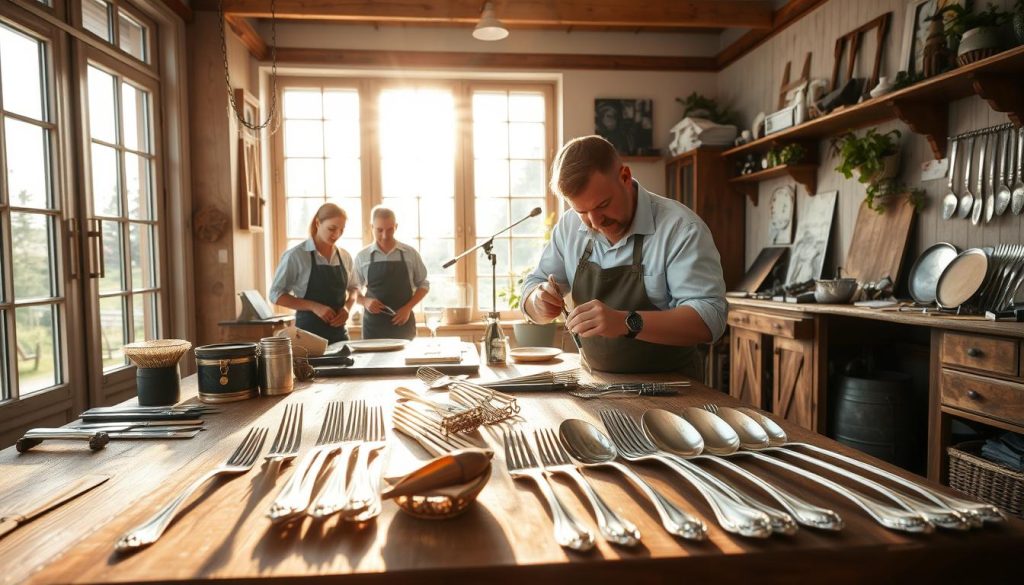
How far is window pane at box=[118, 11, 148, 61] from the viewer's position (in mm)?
3911

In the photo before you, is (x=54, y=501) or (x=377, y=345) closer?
(x=54, y=501)

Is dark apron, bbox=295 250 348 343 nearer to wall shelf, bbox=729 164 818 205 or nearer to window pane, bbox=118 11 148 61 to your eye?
window pane, bbox=118 11 148 61

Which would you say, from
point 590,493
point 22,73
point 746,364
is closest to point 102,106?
point 22,73

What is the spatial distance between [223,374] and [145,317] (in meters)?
3.09

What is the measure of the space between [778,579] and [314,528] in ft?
1.90

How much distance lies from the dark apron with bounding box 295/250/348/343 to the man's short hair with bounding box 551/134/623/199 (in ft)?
8.46

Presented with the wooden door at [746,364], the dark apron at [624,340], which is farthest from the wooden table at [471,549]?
the wooden door at [746,364]

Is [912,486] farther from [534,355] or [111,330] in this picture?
[111,330]

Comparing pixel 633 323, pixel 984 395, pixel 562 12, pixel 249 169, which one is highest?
pixel 562 12

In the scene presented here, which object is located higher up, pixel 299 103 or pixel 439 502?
pixel 299 103

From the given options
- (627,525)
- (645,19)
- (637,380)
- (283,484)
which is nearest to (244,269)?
(645,19)

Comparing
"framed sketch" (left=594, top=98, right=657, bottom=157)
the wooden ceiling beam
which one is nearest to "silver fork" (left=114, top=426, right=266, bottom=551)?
the wooden ceiling beam

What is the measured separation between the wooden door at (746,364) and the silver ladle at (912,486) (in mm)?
3070

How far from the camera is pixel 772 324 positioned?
391 centimetres
